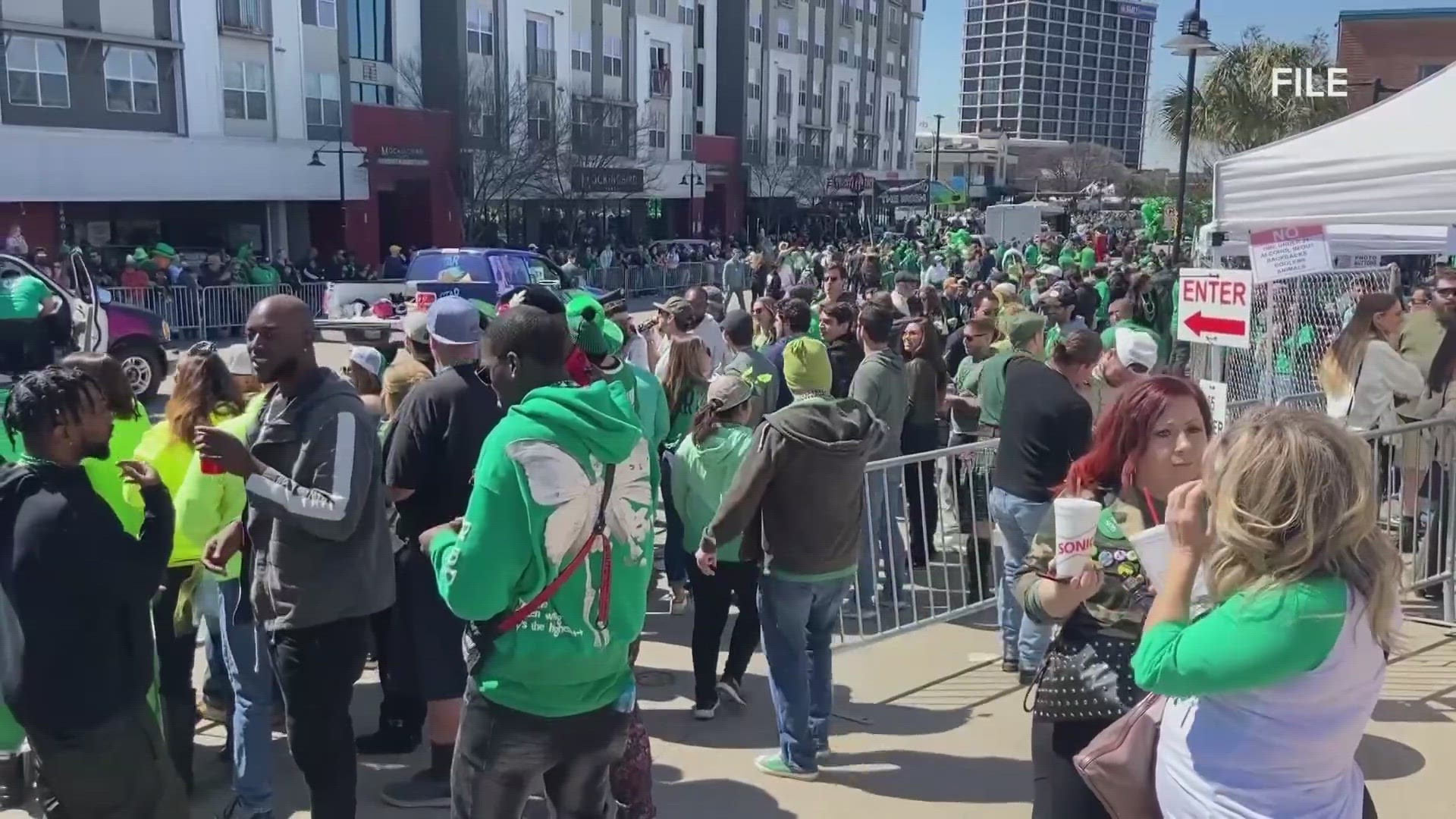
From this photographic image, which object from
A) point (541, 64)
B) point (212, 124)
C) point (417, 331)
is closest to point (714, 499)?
point (417, 331)

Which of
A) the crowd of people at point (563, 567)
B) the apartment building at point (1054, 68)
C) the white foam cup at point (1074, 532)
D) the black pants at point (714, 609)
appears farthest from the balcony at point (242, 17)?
the apartment building at point (1054, 68)

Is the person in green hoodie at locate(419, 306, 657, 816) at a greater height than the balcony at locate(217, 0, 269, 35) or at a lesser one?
lesser

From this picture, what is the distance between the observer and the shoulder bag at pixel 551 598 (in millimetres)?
2738

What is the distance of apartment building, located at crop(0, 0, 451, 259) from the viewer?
25625 mm

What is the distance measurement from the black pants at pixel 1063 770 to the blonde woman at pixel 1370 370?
Result: 4.58 m

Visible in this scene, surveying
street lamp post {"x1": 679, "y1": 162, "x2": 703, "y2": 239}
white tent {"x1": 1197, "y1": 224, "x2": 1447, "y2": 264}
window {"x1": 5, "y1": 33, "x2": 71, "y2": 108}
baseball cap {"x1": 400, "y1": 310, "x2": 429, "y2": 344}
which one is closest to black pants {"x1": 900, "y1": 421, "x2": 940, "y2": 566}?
baseball cap {"x1": 400, "y1": 310, "x2": 429, "y2": 344}

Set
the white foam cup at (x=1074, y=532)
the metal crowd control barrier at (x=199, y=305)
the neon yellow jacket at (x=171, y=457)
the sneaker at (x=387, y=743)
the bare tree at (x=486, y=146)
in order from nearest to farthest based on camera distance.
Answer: the white foam cup at (x=1074, y=532) < the neon yellow jacket at (x=171, y=457) < the sneaker at (x=387, y=743) < the metal crowd control barrier at (x=199, y=305) < the bare tree at (x=486, y=146)

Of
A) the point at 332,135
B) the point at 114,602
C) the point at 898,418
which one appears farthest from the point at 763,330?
the point at 332,135

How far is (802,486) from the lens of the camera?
14.2ft

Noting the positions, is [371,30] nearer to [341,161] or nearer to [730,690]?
[341,161]

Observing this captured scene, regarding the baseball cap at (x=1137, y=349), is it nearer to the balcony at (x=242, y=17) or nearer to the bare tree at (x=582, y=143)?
the balcony at (x=242, y=17)

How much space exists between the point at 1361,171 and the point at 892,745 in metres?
4.16

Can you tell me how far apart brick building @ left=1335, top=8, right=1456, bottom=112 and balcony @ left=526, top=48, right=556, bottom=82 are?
25.1m

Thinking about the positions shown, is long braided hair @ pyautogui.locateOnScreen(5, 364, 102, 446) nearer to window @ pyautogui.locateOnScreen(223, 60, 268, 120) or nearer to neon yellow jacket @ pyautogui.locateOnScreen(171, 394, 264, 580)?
neon yellow jacket @ pyautogui.locateOnScreen(171, 394, 264, 580)
